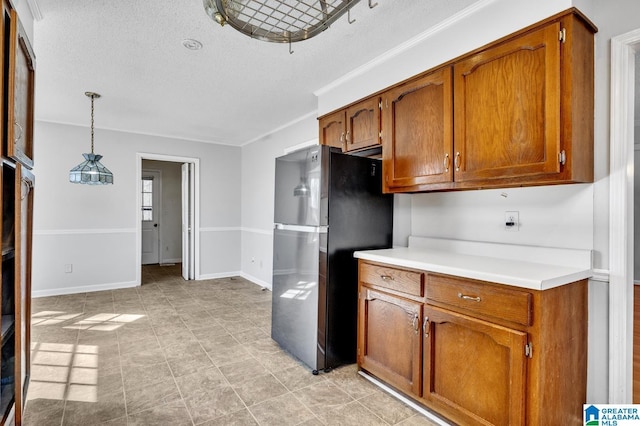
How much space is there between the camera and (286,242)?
288cm

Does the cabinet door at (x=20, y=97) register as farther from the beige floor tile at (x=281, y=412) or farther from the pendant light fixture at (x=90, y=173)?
the pendant light fixture at (x=90, y=173)

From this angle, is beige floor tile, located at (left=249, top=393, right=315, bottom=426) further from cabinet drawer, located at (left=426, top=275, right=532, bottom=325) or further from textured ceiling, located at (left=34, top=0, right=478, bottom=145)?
textured ceiling, located at (left=34, top=0, right=478, bottom=145)

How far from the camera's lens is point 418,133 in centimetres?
232

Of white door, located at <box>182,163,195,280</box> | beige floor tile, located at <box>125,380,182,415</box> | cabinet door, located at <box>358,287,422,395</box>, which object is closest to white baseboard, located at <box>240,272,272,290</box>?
white door, located at <box>182,163,195,280</box>

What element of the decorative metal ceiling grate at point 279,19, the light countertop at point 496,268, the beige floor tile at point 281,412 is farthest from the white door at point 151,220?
the decorative metal ceiling grate at point 279,19

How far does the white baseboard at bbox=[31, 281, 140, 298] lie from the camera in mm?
4656

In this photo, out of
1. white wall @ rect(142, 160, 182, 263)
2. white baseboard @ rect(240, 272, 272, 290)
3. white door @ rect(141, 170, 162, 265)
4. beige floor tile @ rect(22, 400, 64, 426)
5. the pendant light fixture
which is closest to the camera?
beige floor tile @ rect(22, 400, 64, 426)

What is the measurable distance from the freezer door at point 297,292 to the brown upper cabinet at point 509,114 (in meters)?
0.91

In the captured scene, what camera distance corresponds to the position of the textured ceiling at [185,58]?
83.0 inches

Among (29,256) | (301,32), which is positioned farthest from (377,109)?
(29,256)

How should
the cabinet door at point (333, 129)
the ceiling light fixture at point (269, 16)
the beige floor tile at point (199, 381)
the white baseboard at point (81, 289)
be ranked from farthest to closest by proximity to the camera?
the white baseboard at point (81, 289) → the cabinet door at point (333, 129) → the beige floor tile at point (199, 381) → the ceiling light fixture at point (269, 16)

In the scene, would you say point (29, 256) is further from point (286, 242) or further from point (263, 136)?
point (263, 136)

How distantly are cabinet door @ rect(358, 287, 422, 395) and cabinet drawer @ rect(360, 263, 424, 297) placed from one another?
0.07m

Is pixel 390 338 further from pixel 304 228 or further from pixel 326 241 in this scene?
pixel 304 228
